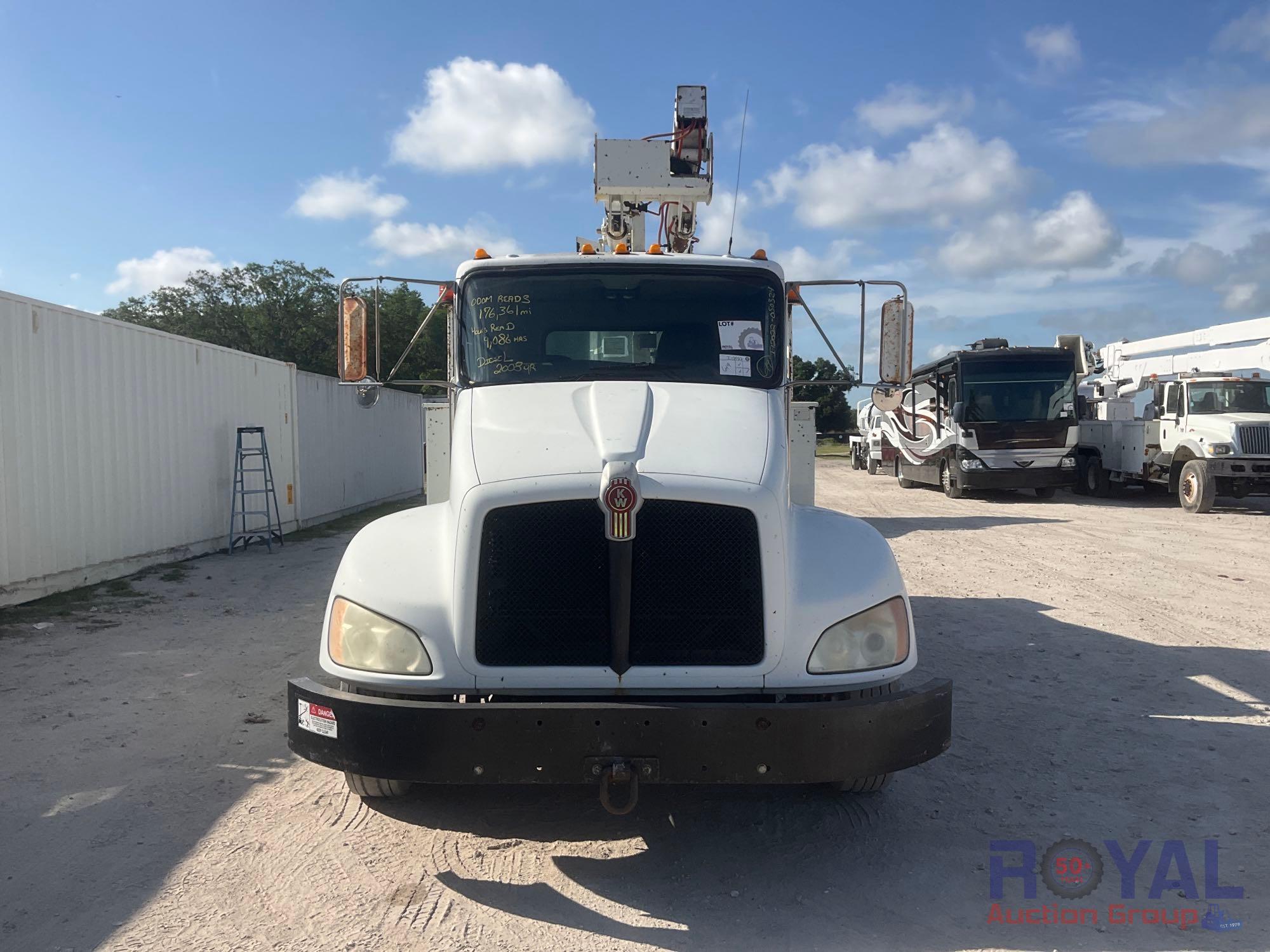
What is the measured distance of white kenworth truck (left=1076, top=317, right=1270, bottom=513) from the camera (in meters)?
16.7

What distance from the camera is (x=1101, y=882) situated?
3404mm

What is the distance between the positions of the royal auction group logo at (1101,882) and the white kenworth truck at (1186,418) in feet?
51.2

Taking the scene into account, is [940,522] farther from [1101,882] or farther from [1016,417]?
[1101,882]

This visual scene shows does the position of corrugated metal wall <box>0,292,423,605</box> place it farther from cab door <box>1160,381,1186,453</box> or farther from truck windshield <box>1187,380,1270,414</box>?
truck windshield <box>1187,380,1270,414</box>

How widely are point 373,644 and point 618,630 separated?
35.6 inches

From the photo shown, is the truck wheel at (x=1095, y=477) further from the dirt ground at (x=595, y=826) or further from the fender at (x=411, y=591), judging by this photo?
the fender at (x=411, y=591)

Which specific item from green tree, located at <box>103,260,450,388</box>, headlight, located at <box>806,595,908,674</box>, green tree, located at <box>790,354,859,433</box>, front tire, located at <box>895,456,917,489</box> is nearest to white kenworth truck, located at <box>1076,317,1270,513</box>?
front tire, located at <box>895,456,917,489</box>

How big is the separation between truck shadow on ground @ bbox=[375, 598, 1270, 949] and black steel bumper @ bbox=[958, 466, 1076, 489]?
14.4 metres

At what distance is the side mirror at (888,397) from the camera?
5262mm

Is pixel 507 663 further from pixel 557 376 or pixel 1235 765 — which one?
pixel 1235 765

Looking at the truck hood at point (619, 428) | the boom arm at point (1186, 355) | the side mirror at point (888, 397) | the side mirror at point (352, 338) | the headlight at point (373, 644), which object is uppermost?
the boom arm at point (1186, 355)

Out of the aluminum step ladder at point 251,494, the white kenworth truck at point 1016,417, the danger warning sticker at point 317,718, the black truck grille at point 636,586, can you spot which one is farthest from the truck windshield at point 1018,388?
the danger warning sticker at point 317,718

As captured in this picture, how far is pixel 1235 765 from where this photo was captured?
4508 millimetres

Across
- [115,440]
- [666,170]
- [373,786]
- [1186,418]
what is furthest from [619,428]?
[1186,418]
